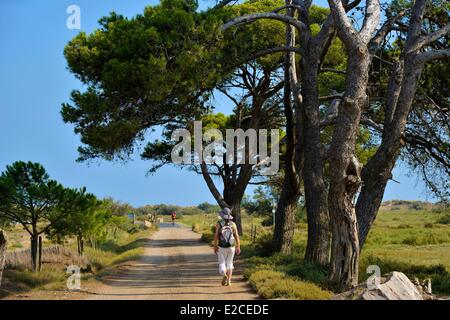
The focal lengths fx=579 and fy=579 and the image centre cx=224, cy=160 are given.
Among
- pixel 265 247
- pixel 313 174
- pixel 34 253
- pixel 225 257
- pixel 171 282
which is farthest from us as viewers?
pixel 34 253

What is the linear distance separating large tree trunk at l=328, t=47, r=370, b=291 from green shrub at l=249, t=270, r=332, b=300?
77 centimetres

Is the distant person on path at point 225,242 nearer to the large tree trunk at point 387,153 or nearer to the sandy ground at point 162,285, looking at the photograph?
the sandy ground at point 162,285

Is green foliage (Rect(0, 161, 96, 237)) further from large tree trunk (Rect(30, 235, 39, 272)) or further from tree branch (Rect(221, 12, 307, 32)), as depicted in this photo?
tree branch (Rect(221, 12, 307, 32))

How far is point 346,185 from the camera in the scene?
12375 mm

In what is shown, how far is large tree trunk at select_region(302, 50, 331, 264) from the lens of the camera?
1579 centimetres

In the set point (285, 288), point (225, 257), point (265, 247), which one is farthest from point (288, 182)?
point (285, 288)

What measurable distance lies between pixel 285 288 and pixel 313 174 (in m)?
5.10

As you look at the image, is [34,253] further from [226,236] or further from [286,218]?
[226,236]

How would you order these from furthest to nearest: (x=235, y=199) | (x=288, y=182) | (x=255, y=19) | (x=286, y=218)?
(x=235, y=199) < (x=286, y=218) < (x=288, y=182) < (x=255, y=19)

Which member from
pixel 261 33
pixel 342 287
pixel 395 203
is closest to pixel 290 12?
pixel 261 33

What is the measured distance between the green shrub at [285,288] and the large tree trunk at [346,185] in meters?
0.77

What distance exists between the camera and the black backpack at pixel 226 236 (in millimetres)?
12969

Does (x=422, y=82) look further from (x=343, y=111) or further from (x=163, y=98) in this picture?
(x=163, y=98)
